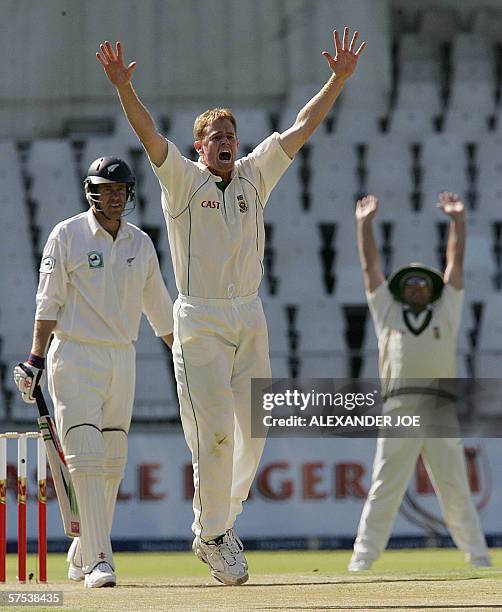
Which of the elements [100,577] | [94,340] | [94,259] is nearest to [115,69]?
[94,259]

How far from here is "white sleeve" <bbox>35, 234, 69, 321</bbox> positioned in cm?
604

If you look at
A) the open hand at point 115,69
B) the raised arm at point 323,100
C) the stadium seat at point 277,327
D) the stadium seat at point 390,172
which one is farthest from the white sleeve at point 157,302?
the stadium seat at point 390,172

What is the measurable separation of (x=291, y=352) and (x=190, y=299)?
9382mm

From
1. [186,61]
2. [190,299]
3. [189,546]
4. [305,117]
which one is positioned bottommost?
[189,546]

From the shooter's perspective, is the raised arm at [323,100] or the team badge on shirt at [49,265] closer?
the raised arm at [323,100]

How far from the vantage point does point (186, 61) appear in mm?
16984

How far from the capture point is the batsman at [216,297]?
5359 millimetres

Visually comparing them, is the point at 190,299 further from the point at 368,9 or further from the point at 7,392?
the point at 368,9

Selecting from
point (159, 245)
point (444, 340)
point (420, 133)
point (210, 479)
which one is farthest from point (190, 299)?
point (420, 133)

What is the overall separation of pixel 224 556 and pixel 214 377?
70 centimetres

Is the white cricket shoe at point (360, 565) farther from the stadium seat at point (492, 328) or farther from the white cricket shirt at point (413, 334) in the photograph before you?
the stadium seat at point (492, 328)

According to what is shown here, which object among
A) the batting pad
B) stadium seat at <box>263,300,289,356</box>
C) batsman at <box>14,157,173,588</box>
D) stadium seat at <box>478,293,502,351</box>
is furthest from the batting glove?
stadium seat at <box>478,293,502,351</box>

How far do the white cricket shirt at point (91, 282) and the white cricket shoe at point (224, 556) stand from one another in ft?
3.74

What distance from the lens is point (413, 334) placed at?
8805 millimetres
